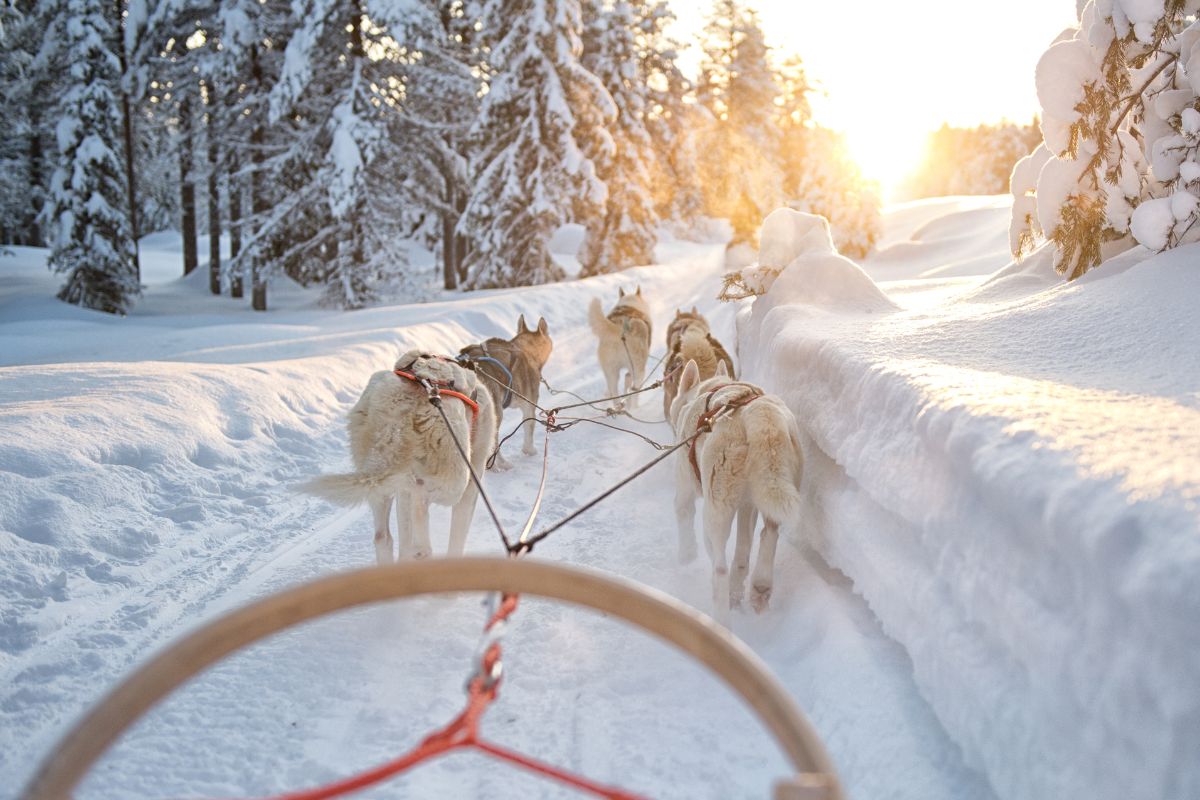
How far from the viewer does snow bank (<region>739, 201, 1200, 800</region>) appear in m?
1.80

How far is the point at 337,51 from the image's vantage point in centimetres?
1853

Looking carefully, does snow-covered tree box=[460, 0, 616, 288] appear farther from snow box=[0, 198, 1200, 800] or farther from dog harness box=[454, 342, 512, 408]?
snow box=[0, 198, 1200, 800]

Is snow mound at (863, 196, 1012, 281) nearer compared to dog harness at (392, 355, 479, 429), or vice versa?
dog harness at (392, 355, 479, 429)

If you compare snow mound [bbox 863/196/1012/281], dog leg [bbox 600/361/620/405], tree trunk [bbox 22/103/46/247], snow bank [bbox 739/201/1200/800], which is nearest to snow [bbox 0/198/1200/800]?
snow bank [bbox 739/201/1200/800]

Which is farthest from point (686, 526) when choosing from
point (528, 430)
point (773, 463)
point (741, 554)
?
point (528, 430)

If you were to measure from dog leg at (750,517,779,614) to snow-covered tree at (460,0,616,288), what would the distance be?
1829cm

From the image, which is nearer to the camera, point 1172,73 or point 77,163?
point 1172,73

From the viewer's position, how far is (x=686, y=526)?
180 inches

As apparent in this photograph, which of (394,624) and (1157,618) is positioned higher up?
(1157,618)

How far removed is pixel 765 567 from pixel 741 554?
145mm

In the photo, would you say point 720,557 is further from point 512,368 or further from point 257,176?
point 257,176

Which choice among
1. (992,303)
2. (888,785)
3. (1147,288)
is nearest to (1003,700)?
(888,785)

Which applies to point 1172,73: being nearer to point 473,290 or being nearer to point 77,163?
point 473,290

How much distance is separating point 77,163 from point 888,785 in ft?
80.7
